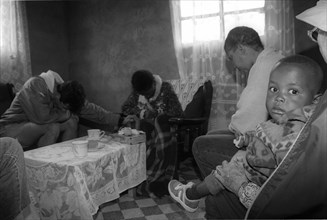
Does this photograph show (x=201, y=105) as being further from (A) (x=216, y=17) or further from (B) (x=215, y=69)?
(A) (x=216, y=17)

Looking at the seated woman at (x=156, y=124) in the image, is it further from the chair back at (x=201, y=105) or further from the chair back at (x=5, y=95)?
the chair back at (x=5, y=95)

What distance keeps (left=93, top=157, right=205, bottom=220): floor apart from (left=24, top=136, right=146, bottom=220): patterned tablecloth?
187 millimetres

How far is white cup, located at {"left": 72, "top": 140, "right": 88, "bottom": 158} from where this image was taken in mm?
1778

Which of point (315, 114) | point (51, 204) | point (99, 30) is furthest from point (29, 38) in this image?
point (315, 114)

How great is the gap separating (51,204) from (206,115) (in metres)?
1.73

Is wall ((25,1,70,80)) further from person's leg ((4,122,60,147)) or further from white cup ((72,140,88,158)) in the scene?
white cup ((72,140,88,158))

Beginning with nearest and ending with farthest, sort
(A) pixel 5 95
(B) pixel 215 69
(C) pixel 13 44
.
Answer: (A) pixel 5 95, (B) pixel 215 69, (C) pixel 13 44

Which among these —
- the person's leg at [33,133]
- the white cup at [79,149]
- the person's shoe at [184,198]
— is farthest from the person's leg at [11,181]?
the person's leg at [33,133]

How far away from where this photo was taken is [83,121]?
4.23 meters

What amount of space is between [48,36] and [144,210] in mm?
3041

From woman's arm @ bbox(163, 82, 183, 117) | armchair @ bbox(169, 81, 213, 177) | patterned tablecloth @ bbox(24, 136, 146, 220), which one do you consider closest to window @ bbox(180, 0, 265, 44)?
armchair @ bbox(169, 81, 213, 177)

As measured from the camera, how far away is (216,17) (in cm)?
325

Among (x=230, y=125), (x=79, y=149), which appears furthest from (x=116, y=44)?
(x=230, y=125)

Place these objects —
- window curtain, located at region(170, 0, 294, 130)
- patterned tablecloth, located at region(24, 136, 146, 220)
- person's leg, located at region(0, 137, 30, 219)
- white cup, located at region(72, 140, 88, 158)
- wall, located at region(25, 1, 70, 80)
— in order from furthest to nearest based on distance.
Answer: wall, located at region(25, 1, 70, 80)
window curtain, located at region(170, 0, 294, 130)
white cup, located at region(72, 140, 88, 158)
patterned tablecloth, located at region(24, 136, 146, 220)
person's leg, located at region(0, 137, 30, 219)
